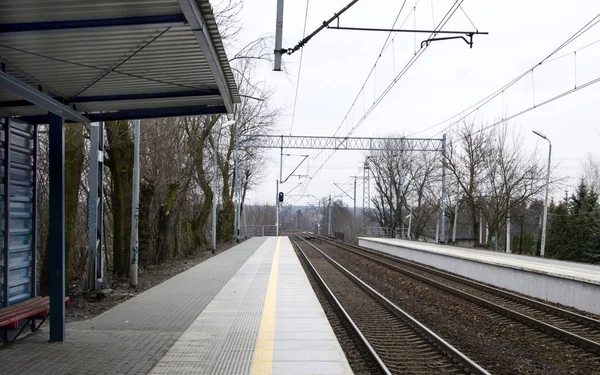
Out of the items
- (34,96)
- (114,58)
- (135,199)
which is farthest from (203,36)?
(135,199)

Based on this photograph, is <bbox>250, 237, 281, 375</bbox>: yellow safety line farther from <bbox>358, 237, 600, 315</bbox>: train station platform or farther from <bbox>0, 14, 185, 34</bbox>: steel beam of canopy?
<bbox>358, 237, 600, 315</bbox>: train station platform

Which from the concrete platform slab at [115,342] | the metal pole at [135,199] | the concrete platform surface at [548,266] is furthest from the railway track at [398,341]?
the metal pole at [135,199]

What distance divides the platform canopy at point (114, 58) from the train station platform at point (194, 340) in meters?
3.12

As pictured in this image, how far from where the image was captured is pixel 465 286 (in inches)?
679

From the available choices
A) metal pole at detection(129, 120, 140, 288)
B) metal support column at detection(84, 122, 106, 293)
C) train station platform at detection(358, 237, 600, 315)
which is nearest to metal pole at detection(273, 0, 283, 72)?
metal support column at detection(84, 122, 106, 293)

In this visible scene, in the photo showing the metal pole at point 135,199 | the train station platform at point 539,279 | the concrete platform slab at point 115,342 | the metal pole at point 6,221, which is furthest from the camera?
the metal pole at point 135,199

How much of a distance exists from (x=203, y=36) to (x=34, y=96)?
228cm

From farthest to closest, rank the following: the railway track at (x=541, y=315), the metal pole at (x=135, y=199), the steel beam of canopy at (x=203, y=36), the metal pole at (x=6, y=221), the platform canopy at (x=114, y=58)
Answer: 1. the metal pole at (x=135, y=199)
2. the railway track at (x=541, y=315)
3. the metal pole at (x=6, y=221)
4. the platform canopy at (x=114, y=58)
5. the steel beam of canopy at (x=203, y=36)

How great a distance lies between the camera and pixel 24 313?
716 centimetres

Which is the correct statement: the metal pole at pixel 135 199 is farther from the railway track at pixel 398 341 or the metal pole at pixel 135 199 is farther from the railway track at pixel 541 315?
the railway track at pixel 541 315

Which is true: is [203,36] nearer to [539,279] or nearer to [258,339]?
[258,339]

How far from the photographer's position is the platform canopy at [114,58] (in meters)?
5.14

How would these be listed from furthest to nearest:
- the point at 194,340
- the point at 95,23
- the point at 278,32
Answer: the point at 278,32, the point at 194,340, the point at 95,23

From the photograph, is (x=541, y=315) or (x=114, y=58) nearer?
(x=114, y=58)
